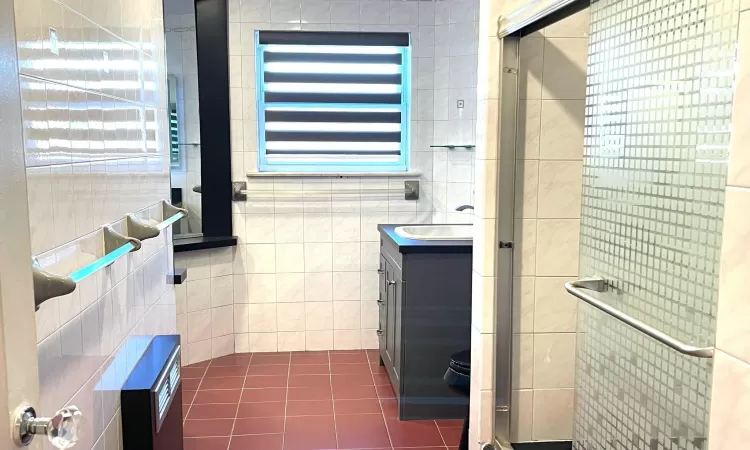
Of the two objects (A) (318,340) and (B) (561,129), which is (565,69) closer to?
(B) (561,129)

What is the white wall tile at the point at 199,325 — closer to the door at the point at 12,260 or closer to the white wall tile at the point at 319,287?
the white wall tile at the point at 319,287

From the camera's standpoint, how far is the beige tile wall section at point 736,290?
36.3 inches

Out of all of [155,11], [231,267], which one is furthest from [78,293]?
[231,267]

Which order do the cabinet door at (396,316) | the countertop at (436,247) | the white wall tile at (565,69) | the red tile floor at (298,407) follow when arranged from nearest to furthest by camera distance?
1. the white wall tile at (565,69)
2. the red tile floor at (298,407)
3. the countertop at (436,247)
4. the cabinet door at (396,316)

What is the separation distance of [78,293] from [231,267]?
103 inches

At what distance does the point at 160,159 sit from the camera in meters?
2.29

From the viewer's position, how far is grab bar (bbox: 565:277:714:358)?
3.56 ft

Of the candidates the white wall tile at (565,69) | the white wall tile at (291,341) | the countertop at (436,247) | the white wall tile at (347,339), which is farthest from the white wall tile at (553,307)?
the white wall tile at (291,341)

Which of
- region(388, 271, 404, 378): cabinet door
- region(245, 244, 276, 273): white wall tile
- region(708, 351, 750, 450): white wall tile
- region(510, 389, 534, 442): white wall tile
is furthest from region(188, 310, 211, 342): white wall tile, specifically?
region(708, 351, 750, 450): white wall tile

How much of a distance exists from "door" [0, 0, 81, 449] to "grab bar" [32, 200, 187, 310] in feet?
0.56

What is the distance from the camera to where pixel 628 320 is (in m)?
1.35

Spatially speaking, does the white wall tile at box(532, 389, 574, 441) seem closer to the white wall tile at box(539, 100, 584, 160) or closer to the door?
the white wall tile at box(539, 100, 584, 160)

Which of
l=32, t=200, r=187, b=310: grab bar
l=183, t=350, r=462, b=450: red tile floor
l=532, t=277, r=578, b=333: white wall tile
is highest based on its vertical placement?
l=32, t=200, r=187, b=310: grab bar

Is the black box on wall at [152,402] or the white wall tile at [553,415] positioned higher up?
the black box on wall at [152,402]
